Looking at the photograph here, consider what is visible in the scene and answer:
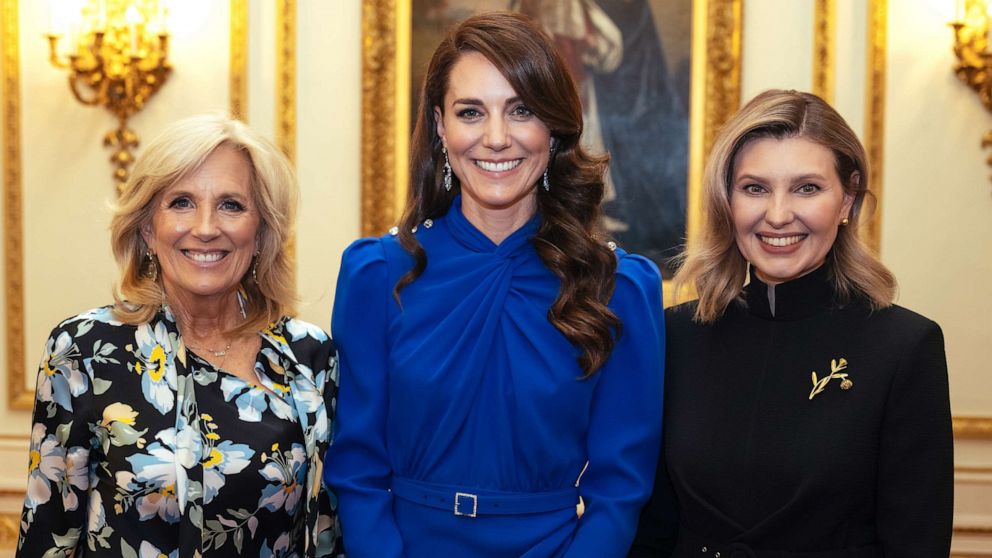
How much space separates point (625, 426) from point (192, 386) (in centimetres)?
101

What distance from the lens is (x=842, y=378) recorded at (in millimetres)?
2264

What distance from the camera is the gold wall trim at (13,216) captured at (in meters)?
5.26

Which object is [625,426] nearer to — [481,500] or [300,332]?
[481,500]

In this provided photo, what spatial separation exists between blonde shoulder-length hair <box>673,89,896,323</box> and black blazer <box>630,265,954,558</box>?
0.16 feet

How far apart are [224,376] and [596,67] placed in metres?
3.10

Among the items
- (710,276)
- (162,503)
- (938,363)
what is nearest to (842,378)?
(938,363)

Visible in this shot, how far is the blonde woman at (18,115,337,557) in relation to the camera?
2.34 m

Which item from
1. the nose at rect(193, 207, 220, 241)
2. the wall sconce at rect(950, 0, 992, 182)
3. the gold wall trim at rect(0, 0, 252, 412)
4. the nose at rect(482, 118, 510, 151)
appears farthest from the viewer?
the gold wall trim at rect(0, 0, 252, 412)

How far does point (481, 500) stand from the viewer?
93.0 inches

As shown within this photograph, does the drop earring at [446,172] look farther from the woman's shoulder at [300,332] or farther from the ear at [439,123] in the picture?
the woman's shoulder at [300,332]

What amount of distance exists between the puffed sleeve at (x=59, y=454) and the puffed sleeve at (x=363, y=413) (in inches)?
22.2

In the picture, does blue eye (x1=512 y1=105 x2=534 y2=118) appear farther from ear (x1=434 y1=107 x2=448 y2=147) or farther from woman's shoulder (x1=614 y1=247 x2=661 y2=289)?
woman's shoulder (x1=614 y1=247 x2=661 y2=289)

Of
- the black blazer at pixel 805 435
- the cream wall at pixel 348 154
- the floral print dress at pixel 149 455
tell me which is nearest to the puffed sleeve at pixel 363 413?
the floral print dress at pixel 149 455

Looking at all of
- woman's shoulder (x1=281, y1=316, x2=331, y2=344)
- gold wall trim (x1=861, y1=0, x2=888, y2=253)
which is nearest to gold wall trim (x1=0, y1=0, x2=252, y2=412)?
woman's shoulder (x1=281, y1=316, x2=331, y2=344)
